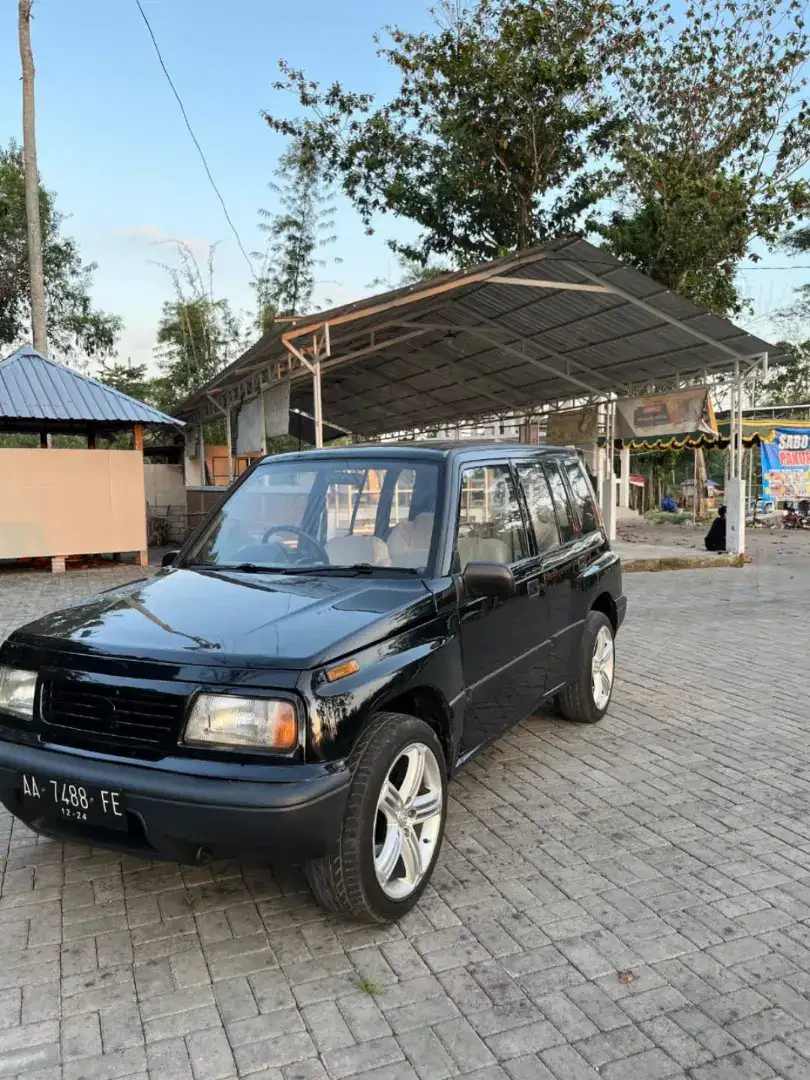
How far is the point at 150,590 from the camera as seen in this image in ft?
11.9

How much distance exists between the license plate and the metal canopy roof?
9070mm

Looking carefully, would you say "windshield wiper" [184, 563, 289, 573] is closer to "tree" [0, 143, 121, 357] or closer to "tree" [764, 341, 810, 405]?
"tree" [0, 143, 121, 357]

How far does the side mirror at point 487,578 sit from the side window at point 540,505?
3.55ft

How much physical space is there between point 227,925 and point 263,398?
44.4ft

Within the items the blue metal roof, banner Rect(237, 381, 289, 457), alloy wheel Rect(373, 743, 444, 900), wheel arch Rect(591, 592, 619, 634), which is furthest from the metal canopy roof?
alloy wheel Rect(373, 743, 444, 900)

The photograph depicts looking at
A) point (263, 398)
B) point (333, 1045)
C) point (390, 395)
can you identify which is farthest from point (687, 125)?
point (333, 1045)

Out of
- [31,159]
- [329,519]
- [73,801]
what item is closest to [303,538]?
[329,519]

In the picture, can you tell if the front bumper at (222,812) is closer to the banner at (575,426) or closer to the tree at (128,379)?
the banner at (575,426)

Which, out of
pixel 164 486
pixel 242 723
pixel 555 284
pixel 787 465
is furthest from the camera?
pixel 787 465

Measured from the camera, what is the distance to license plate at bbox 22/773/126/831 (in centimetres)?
272

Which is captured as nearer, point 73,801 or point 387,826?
point 73,801

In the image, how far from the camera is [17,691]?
10.2 ft

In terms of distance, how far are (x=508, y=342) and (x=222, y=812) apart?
15.3 metres

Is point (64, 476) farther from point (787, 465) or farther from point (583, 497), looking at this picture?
point (787, 465)
